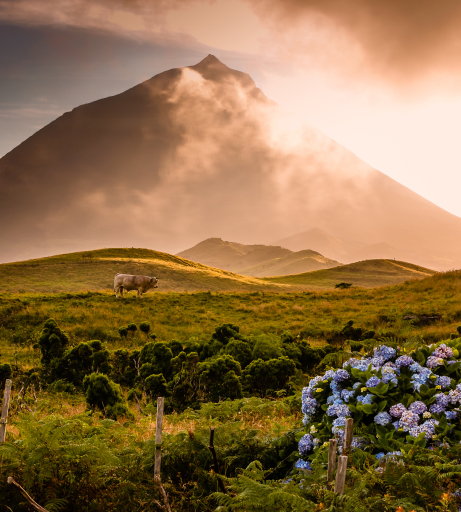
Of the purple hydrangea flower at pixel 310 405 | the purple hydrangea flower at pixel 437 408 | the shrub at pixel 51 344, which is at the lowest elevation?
the shrub at pixel 51 344

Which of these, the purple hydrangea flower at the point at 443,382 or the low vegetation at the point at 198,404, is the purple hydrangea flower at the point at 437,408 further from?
the purple hydrangea flower at the point at 443,382

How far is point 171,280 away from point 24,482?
47.6 meters

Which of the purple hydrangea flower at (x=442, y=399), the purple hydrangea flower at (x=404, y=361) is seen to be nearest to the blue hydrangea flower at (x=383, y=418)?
the purple hydrangea flower at (x=442, y=399)

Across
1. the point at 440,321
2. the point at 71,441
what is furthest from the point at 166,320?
the point at 71,441

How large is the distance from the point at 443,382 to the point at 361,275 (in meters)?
Answer: 79.6

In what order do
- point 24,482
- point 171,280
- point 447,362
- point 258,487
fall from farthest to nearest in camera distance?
point 171,280 → point 447,362 → point 24,482 → point 258,487

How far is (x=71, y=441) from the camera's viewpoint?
462cm

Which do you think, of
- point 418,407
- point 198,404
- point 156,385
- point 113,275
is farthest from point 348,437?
point 113,275

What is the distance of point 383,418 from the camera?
438 cm

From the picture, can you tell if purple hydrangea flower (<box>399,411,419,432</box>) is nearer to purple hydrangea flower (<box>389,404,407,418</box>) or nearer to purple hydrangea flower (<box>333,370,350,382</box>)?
purple hydrangea flower (<box>389,404,407,418</box>)

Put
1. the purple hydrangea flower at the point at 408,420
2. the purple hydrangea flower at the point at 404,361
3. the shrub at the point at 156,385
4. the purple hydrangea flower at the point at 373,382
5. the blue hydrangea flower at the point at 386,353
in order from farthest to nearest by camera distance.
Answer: the shrub at the point at 156,385 → the blue hydrangea flower at the point at 386,353 → the purple hydrangea flower at the point at 404,361 → the purple hydrangea flower at the point at 373,382 → the purple hydrangea flower at the point at 408,420

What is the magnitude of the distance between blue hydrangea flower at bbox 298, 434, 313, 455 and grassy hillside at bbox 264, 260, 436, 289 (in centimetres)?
6040

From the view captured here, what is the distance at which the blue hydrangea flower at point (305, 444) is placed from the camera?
4582mm

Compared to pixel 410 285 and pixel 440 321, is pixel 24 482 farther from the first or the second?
pixel 410 285
